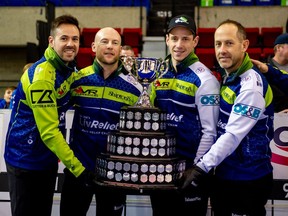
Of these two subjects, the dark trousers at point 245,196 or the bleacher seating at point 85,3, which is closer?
the dark trousers at point 245,196

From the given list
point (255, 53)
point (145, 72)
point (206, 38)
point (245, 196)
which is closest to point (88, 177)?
point (145, 72)

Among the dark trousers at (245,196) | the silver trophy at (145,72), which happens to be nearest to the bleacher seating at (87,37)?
the silver trophy at (145,72)

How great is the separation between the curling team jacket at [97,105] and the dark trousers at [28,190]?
0.96 ft

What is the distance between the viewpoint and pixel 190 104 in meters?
2.86

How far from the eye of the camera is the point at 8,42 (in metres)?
11.0

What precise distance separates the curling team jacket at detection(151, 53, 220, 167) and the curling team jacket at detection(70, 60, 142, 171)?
219mm

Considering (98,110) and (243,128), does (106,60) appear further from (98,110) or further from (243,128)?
(243,128)

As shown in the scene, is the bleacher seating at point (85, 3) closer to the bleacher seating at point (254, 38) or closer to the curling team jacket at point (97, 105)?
the bleacher seating at point (254, 38)

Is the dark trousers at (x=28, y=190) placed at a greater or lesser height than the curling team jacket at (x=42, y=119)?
lesser

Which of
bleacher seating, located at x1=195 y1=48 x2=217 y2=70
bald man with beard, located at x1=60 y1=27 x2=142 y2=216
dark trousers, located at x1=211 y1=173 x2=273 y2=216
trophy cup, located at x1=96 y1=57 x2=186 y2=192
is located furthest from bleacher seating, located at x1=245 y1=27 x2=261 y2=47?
trophy cup, located at x1=96 y1=57 x2=186 y2=192

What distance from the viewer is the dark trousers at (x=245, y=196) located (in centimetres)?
265

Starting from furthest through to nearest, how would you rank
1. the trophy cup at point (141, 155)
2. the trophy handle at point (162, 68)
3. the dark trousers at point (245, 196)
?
1. the trophy handle at point (162, 68)
2. the dark trousers at point (245, 196)
3. the trophy cup at point (141, 155)

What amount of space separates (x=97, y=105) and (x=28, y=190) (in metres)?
0.70

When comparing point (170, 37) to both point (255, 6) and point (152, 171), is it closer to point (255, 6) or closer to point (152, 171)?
point (152, 171)
